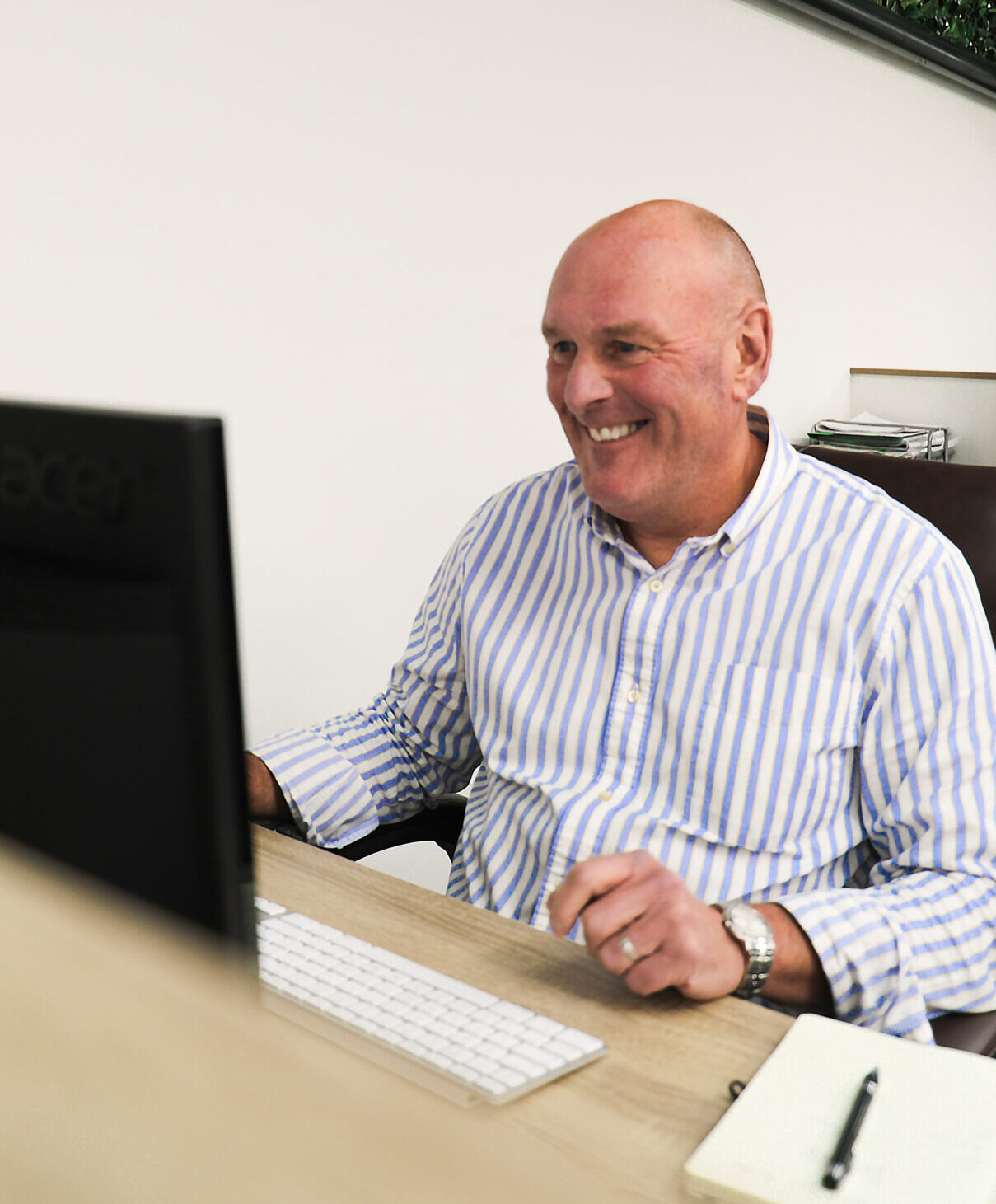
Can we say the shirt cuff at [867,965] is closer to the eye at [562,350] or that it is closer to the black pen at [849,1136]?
the black pen at [849,1136]

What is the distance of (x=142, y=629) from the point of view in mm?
507

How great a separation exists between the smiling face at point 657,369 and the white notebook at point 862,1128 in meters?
0.65

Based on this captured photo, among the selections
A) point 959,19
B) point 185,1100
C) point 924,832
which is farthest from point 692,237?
point 959,19

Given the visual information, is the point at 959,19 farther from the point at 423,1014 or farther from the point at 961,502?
the point at 423,1014

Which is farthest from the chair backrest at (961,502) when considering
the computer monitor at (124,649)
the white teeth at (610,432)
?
the computer monitor at (124,649)

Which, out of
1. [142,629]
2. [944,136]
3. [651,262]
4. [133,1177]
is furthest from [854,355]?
[133,1177]

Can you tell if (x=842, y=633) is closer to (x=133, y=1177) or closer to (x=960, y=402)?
(x=133, y=1177)

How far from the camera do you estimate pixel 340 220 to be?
2014 mm

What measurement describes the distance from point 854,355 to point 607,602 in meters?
2.51

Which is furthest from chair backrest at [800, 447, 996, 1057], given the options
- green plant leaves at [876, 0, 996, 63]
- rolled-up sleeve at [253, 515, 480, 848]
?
green plant leaves at [876, 0, 996, 63]

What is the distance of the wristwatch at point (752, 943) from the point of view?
988 millimetres

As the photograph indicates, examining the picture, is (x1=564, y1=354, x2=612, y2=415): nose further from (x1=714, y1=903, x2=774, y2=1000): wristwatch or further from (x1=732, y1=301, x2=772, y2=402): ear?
(x1=714, y1=903, x2=774, y2=1000): wristwatch

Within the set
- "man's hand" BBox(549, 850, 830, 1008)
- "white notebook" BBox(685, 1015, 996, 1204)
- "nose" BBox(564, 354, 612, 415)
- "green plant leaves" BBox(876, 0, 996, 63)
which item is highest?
"green plant leaves" BBox(876, 0, 996, 63)

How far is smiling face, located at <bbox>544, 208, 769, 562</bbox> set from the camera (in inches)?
52.1
